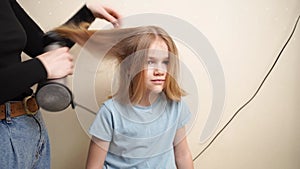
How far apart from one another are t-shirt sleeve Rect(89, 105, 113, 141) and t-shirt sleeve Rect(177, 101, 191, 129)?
0.68ft

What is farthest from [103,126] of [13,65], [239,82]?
[239,82]

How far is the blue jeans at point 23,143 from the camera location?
613 millimetres

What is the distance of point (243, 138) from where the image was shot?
111cm

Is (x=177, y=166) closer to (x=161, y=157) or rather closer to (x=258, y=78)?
(x=161, y=157)

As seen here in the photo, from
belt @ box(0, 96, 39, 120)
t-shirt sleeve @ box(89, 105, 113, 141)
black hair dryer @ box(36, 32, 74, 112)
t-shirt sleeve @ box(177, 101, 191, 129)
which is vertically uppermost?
black hair dryer @ box(36, 32, 74, 112)

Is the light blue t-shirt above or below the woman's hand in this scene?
below

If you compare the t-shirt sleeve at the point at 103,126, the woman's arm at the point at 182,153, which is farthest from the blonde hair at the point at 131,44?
the woman's arm at the point at 182,153

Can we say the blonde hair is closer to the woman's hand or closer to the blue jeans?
the woman's hand

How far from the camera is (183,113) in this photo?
94cm

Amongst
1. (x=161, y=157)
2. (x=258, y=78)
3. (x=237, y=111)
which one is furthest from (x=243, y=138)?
(x=161, y=157)

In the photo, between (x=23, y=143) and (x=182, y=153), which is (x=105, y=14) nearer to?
(x=23, y=143)

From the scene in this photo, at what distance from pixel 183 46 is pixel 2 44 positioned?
0.57 metres

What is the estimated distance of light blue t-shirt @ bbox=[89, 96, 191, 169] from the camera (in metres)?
0.87

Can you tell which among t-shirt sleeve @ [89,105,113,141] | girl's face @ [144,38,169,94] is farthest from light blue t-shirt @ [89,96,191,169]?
girl's face @ [144,38,169,94]
